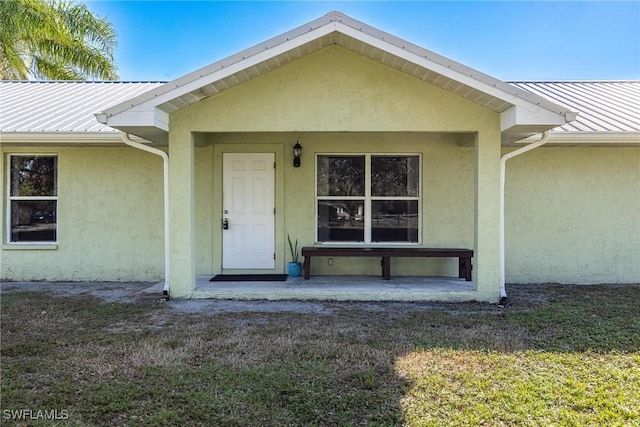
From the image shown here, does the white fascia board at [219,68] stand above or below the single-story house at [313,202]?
above

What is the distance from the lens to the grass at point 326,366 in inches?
128

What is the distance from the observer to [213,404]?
3352 mm

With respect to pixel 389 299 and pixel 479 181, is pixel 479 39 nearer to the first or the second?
pixel 479 181

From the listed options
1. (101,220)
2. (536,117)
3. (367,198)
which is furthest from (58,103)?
(536,117)

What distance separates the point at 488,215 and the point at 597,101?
5263 millimetres

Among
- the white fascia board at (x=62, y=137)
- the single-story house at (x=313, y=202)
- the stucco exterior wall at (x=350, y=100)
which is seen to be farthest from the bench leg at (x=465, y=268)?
the white fascia board at (x=62, y=137)

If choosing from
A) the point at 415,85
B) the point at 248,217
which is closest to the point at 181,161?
the point at 248,217

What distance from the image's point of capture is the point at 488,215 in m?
6.63

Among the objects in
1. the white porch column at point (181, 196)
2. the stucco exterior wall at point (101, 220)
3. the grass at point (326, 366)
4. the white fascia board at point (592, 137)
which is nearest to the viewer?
the grass at point (326, 366)

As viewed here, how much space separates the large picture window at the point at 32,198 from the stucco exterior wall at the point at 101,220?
0.22 meters

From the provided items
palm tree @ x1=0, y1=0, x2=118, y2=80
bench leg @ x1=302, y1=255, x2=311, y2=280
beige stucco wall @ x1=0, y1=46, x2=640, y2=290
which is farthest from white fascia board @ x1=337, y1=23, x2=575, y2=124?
palm tree @ x1=0, y1=0, x2=118, y2=80

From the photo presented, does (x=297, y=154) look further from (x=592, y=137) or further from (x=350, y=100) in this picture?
(x=592, y=137)

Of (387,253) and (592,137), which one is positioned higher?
(592,137)

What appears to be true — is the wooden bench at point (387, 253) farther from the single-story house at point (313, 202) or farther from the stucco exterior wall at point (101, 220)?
the stucco exterior wall at point (101, 220)
